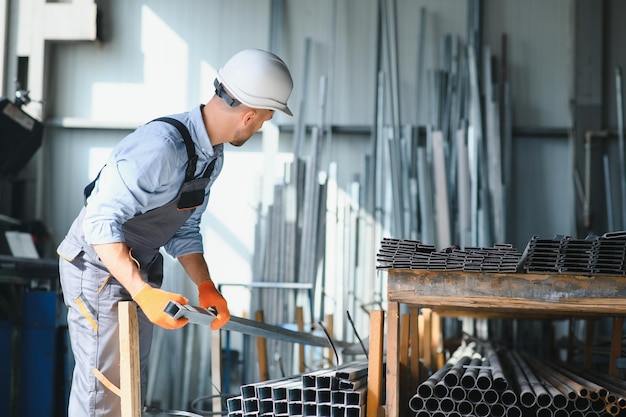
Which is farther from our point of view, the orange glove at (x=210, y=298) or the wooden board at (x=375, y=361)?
the orange glove at (x=210, y=298)

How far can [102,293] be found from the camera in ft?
10.1

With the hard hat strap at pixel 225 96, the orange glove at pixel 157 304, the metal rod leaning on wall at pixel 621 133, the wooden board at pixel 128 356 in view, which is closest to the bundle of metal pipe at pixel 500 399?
the orange glove at pixel 157 304

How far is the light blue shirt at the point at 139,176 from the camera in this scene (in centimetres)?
285

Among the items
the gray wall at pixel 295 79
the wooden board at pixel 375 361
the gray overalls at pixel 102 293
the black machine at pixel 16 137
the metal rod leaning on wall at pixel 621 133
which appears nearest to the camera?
the gray overalls at pixel 102 293

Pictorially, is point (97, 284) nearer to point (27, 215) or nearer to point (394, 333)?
point (394, 333)

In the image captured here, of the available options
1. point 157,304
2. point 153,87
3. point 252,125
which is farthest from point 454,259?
point 153,87

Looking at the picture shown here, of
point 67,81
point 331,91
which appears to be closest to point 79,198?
point 67,81

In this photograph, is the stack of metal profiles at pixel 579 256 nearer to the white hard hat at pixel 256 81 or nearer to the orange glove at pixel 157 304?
the white hard hat at pixel 256 81

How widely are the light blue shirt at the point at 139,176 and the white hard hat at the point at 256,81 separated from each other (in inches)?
7.0

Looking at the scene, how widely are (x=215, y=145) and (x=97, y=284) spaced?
2.26 feet

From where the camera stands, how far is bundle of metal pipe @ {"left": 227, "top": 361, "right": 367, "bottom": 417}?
3020mm

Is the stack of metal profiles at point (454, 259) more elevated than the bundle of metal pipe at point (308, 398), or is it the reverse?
the stack of metal profiles at point (454, 259)

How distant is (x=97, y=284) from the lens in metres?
3.08

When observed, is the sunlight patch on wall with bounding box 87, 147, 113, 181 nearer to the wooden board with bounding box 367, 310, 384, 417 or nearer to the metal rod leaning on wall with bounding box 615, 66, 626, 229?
the metal rod leaning on wall with bounding box 615, 66, 626, 229
